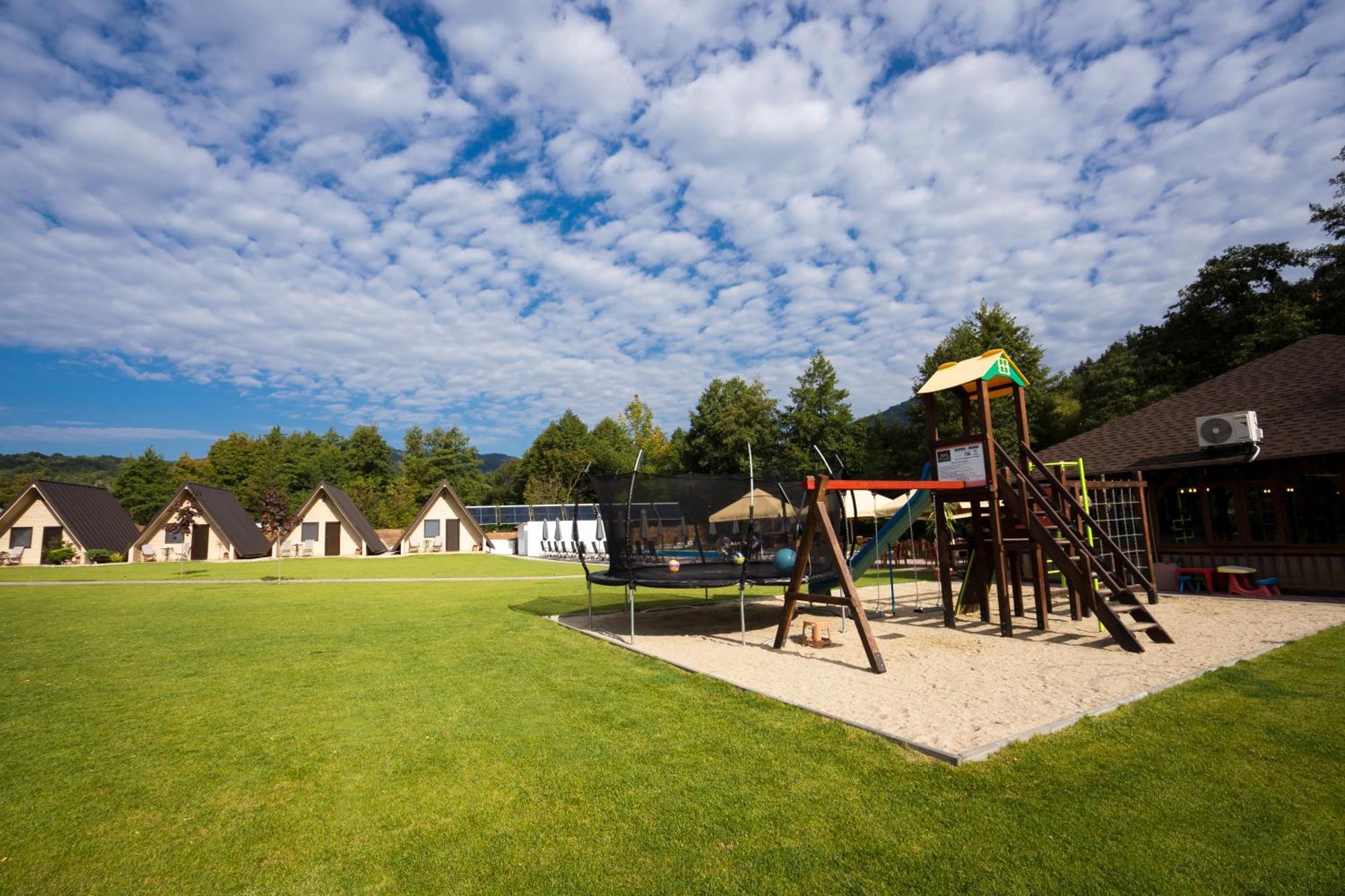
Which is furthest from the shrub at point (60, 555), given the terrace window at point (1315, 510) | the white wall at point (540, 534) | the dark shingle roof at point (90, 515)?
the terrace window at point (1315, 510)

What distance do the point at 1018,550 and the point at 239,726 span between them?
947 centimetres

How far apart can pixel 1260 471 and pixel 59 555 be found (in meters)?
48.4

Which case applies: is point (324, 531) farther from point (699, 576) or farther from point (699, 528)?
point (699, 576)

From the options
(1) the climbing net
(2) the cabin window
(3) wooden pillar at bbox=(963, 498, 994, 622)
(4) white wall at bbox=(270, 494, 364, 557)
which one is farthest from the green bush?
(2) the cabin window

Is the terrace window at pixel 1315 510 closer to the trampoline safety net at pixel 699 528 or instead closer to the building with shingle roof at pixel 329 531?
the trampoline safety net at pixel 699 528

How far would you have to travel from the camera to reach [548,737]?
4.75m

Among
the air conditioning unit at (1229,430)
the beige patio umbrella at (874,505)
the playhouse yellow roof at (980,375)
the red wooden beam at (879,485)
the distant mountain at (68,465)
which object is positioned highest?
the distant mountain at (68,465)

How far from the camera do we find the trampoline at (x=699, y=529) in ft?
29.6

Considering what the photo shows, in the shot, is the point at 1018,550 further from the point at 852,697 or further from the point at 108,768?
the point at 108,768

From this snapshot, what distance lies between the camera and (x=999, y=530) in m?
9.20

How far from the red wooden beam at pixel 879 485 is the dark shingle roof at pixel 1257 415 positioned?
25.8ft

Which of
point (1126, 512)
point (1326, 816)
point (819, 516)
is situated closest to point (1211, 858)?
point (1326, 816)

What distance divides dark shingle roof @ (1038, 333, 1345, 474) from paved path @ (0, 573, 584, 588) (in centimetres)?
1492

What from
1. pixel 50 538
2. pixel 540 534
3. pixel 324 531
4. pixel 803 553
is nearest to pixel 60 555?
pixel 50 538
